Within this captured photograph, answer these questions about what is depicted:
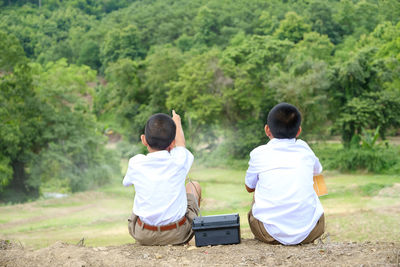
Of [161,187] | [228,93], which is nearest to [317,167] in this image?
[161,187]

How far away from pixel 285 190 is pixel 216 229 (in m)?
0.66

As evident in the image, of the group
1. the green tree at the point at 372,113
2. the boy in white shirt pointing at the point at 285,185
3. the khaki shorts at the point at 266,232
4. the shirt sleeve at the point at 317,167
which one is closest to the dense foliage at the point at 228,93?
the green tree at the point at 372,113

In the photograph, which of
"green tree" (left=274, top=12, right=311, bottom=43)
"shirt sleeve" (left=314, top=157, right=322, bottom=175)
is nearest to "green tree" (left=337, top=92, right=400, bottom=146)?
"shirt sleeve" (left=314, top=157, right=322, bottom=175)

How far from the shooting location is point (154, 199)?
141 inches

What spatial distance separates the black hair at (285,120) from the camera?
3.53 metres

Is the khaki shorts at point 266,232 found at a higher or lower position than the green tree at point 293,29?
lower

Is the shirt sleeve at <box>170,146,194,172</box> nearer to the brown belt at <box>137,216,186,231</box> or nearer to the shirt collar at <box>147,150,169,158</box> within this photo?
the shirt collar at <box>147,150,169,158</box>

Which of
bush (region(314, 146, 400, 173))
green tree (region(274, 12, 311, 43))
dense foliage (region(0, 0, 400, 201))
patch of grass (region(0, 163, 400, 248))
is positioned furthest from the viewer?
green tree (region(274, 12, 311, 43))

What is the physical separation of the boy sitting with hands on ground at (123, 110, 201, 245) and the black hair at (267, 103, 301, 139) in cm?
75

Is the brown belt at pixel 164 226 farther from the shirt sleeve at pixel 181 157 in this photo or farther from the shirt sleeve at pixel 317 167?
the shirt sleeve at pixel 317 167

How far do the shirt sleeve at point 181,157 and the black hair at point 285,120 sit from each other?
0.73 metres

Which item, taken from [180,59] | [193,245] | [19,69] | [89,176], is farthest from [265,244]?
[180,59]

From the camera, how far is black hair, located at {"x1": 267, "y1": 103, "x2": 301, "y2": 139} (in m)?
3.53

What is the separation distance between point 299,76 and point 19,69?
1397 cm
